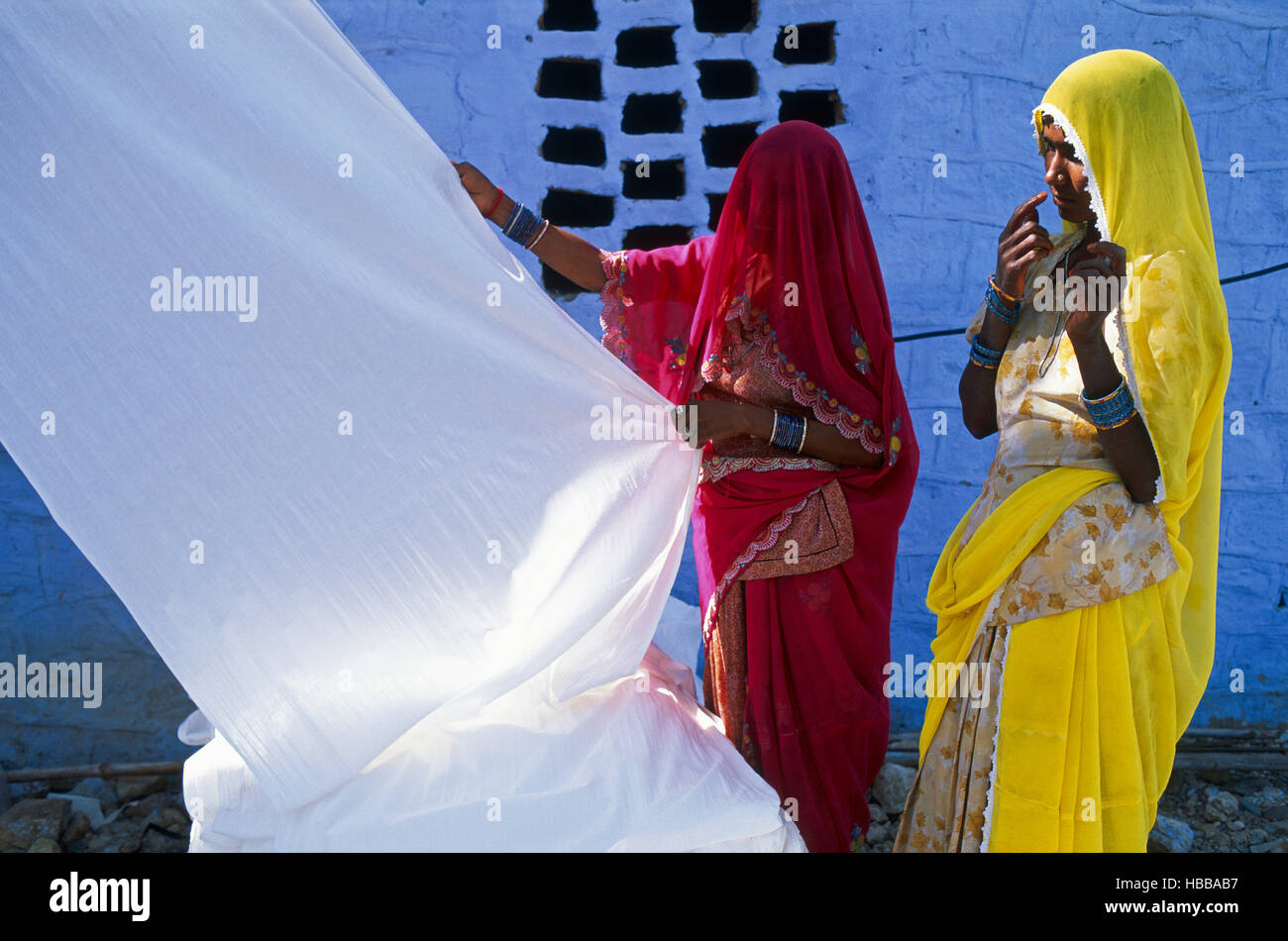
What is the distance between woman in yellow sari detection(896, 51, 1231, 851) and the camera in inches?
77.0

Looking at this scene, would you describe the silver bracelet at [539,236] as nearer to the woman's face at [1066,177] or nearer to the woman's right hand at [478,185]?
the woman's right hand at [478,185]

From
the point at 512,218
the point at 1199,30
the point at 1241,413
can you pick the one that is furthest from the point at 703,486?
the point at 1199,30

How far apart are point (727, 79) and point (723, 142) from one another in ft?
0.59

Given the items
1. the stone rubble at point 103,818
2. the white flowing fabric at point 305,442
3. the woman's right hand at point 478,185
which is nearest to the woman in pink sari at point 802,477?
the white flowing fabric at point 305,442

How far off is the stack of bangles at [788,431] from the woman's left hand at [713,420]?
6 centimetres

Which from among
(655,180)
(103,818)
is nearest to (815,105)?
(655,180)

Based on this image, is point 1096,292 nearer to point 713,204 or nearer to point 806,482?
point 806,482

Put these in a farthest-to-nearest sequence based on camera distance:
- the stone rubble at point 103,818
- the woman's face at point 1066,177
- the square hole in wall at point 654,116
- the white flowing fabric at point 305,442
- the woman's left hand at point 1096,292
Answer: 1. the square hole in wall at point 654,116
2. the stone rubble at point 103,818
3. the woman's face at point 1066,177
4. the woman's left hand at point 1096,292
5. the white flowing fabric at point 305,442

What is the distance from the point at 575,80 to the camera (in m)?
3.34

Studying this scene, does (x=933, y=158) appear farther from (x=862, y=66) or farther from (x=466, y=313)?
(x=466, y=313)

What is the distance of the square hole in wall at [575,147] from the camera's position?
10.9 feet

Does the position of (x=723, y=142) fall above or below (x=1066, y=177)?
above

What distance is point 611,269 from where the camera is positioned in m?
2.82
